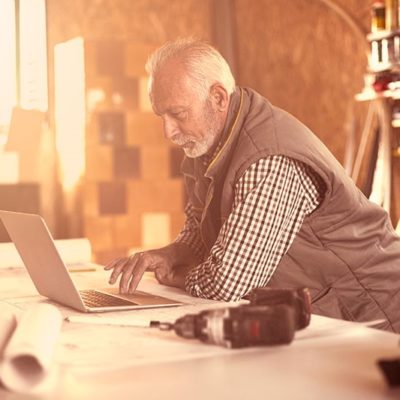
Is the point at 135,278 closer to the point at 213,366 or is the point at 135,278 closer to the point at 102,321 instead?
the point at 102,321

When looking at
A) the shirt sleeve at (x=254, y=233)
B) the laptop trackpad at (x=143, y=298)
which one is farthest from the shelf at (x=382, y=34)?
the laptop trackpad at (x=143, y=298)

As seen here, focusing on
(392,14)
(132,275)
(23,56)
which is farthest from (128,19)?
(132,275)

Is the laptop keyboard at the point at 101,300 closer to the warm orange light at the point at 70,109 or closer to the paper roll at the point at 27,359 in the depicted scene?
the paper roll at the point at 27,359

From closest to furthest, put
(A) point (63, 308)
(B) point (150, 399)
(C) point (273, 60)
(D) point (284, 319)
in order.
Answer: (B) point (150, 399) → (D) point (284, 319) → (A) point (63, 308) → (C) point (273, 60)

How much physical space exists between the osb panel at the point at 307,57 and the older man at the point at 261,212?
9.39ft

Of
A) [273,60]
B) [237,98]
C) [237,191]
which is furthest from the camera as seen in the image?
[273,60]

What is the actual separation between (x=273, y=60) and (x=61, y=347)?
496cm

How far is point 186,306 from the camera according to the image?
1.87 meters

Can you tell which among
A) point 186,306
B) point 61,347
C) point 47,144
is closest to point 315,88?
point 47,144

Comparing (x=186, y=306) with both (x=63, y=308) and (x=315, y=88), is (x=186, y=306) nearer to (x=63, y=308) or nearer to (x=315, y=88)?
(x=63, y=308)

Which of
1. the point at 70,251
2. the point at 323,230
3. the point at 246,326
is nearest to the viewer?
Answer: the point at 246,326

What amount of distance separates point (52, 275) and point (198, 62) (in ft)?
2.69

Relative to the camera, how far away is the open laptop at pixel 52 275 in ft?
5.85

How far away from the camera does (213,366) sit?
4.13 feet
